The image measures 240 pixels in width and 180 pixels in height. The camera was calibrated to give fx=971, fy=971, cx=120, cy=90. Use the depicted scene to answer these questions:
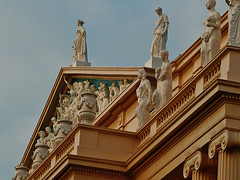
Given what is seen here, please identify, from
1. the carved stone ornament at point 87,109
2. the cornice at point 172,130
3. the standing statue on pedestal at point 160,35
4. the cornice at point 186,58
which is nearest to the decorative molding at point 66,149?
the carved stone ornament at point 87,109

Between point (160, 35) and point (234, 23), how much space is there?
36.8 feet

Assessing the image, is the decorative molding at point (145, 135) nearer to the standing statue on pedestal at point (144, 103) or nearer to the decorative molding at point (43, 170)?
the standing statue on pedestal at point (144, 103)

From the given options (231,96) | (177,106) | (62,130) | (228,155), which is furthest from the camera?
(62,130)

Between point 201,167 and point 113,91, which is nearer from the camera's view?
point 201,167

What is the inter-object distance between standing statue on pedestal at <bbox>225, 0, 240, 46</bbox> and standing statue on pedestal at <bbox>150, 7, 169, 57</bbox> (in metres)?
10.6

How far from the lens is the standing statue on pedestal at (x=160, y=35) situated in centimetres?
3581

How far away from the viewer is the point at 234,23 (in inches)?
973

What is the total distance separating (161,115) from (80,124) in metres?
2.73

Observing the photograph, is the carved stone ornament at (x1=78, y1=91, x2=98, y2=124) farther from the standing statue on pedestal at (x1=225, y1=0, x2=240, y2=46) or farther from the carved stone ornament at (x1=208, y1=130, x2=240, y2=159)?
the carved stone ornament at (x1=208, y1=130, x2=240, y2=159)

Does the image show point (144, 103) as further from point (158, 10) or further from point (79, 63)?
point (79, 63)

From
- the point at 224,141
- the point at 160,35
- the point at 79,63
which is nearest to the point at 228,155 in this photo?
the point at 224,141

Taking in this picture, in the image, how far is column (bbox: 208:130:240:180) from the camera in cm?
2312

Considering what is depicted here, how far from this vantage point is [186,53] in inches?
1335

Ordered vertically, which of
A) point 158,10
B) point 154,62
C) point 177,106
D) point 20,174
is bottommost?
point 177,106
